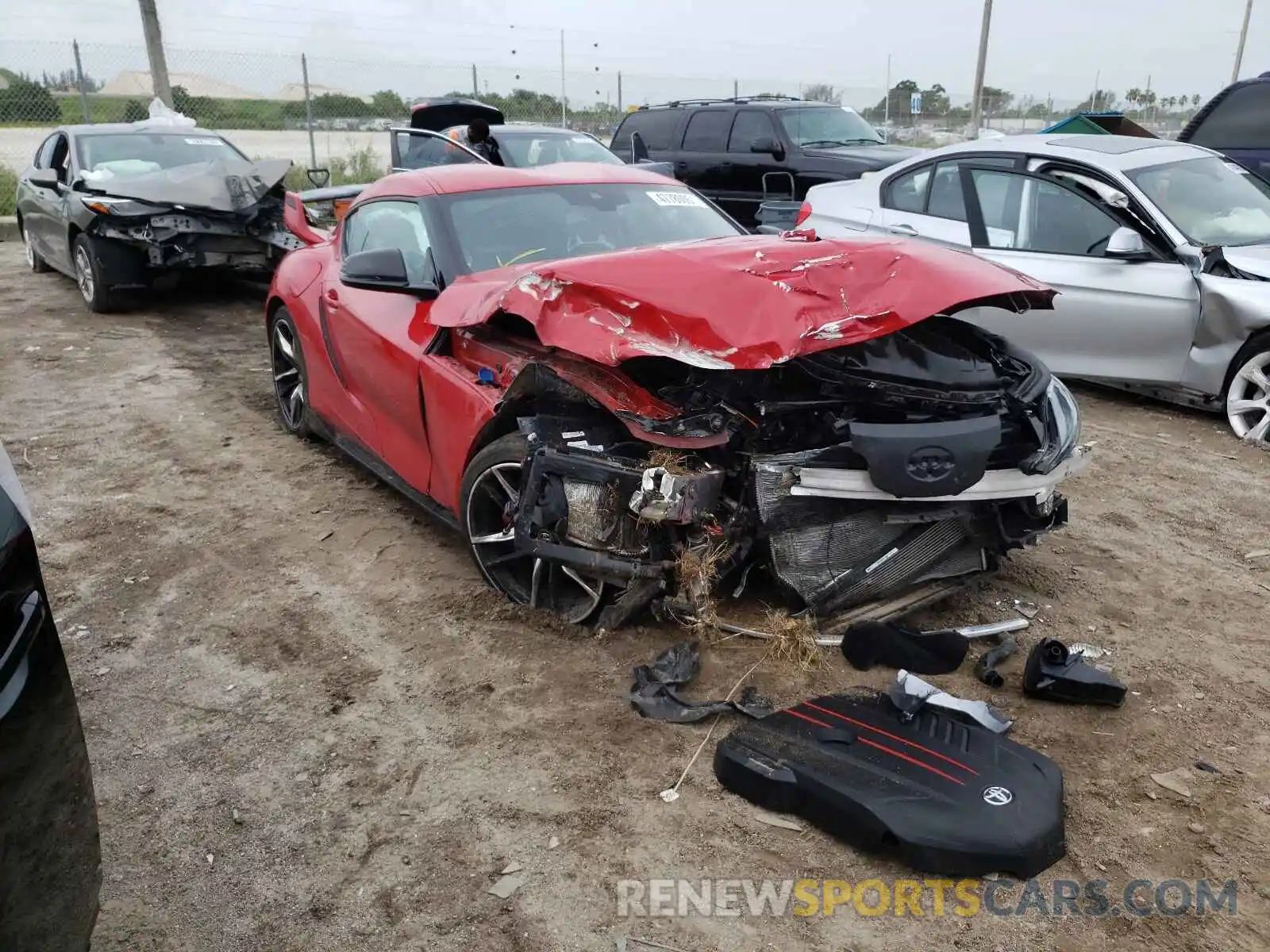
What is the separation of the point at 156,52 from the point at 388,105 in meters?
5.36

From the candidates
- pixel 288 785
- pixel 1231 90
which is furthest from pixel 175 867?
pixel 1231 90

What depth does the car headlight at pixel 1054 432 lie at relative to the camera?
3.22 meters

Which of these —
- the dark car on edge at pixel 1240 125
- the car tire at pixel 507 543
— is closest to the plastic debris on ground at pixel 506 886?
the car tire at pixel 507 543

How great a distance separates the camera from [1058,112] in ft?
109

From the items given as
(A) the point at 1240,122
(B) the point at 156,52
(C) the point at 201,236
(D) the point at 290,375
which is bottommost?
(D) the point at 290,375

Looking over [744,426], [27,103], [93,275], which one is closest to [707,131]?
[93,275]

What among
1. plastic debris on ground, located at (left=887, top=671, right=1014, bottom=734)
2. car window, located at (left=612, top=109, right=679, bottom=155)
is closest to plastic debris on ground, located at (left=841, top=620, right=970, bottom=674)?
plastic debris on ground, located at (left=887, top=671, right=1014, bottom=734)

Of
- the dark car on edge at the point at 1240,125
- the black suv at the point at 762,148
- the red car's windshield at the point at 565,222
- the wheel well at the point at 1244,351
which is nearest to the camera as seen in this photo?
the red car's windshield at the point at 565,222

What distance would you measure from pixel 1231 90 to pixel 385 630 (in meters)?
9.17

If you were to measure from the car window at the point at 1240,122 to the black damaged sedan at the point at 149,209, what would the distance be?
8273mm

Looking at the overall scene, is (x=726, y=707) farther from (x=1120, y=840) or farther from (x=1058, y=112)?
(x=1058, y=112)

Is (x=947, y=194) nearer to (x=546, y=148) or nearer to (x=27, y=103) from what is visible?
(x=546, y=148)

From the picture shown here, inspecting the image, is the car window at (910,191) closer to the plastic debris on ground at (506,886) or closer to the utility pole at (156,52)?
the plastic debris on ground at (506,886)

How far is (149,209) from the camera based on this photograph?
859 centimetres
